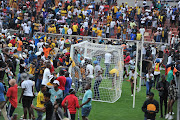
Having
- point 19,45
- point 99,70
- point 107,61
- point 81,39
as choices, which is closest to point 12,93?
point 99,70

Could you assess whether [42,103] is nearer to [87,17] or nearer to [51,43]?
[51,43]

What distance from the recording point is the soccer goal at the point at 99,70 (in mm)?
14898

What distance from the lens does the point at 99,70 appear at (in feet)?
48.8

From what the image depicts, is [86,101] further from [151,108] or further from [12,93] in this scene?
[12,93]

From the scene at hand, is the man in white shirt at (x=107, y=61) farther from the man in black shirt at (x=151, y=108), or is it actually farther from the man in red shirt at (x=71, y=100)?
the man in red shirt at (x=71, y=100)

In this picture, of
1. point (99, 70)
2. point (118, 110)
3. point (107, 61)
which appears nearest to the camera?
point (118, 110)

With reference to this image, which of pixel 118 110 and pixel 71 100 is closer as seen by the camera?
pixel 71 100

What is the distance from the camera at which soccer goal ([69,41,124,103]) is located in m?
14.9

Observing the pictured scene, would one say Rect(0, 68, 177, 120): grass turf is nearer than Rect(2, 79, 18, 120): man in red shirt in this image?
No

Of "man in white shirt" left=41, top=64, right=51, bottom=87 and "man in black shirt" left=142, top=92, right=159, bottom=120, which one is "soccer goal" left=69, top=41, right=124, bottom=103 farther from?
"man in black shirt" left=142, top=92, right=159, bottom=120

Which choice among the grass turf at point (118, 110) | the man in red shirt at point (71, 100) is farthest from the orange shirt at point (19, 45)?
the man in red shirt at point (71, 100)

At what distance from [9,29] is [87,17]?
6122 millimetres

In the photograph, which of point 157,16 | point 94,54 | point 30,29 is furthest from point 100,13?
point 94,54

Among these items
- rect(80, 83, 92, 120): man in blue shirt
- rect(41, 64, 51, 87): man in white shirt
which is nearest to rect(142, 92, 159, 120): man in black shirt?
rect(80, 83, 92, 120): man in blue shirt
